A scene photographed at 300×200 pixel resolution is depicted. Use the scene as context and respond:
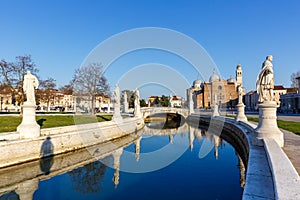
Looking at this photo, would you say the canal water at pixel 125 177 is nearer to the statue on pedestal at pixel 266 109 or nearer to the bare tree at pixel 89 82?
the statue on pedestal at pixel 266 109

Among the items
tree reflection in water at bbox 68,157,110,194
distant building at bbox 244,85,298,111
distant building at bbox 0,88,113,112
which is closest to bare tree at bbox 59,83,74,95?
distant building at bbox 0,88,113,112

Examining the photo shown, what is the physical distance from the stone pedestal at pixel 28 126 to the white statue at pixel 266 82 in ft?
34.5

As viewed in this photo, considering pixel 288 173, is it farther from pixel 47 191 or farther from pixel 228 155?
pixel 228 155

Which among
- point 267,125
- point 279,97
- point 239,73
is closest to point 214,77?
point 239,73

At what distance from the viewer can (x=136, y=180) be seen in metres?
9.04

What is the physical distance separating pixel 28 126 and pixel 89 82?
1893 cm

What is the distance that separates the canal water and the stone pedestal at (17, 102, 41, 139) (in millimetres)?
1438

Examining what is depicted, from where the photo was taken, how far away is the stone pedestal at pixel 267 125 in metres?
7.19

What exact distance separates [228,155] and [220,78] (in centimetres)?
7726

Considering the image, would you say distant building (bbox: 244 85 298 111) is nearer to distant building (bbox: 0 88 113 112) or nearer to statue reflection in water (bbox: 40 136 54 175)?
distant building (bbox: 0 88 113 112)

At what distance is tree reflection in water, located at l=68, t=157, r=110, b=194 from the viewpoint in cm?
836

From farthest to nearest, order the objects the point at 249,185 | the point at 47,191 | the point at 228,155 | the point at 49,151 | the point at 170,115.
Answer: the point at 170,115 → the point at 228,155 → the point at 49,151 → the point at 47,191 → the point at 249,185

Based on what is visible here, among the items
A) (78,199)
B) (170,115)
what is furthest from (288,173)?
(170,115)

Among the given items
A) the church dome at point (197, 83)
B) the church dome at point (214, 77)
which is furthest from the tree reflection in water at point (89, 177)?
the church dome at point (197, 83)
